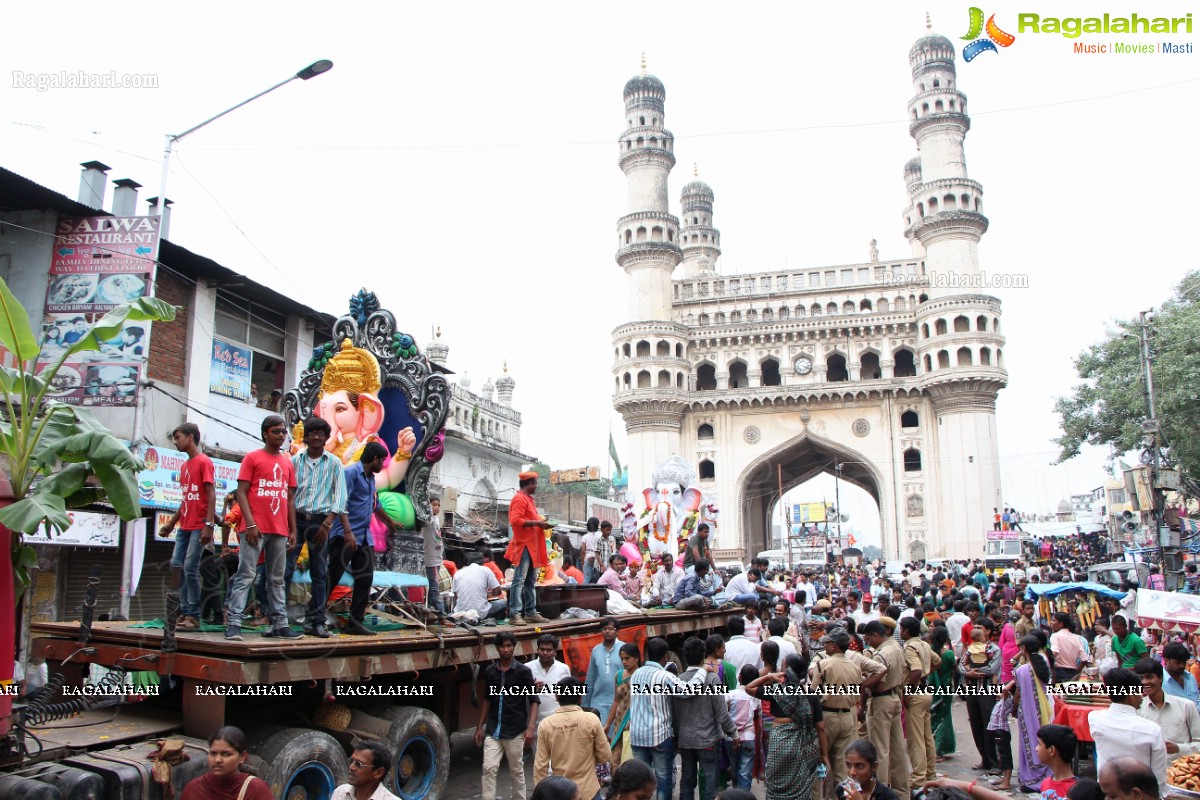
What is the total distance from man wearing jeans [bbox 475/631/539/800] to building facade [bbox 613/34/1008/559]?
3910cm

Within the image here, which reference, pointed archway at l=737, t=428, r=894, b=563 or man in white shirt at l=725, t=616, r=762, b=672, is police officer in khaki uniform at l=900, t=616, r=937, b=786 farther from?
pointed archway at l=737, t=428, r=894, b=563

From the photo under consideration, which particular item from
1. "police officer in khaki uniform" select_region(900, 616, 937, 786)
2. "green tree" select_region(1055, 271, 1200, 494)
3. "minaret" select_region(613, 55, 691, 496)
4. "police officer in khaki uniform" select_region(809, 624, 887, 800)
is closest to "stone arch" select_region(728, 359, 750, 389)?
"minaret" select_region(613, 55, 691, 496)

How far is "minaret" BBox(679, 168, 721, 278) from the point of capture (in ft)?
208

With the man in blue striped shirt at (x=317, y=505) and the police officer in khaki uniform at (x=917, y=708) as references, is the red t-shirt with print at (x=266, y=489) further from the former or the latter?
the police officer in khaki uniform at (x=917, y=708)

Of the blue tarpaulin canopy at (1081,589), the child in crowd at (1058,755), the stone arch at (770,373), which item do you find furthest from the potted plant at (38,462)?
the stone arch at (770,373)

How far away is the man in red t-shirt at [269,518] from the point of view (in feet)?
22.2

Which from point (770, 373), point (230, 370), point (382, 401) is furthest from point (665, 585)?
point (770, 373)

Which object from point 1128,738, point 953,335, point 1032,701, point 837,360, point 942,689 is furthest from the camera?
point 837,360

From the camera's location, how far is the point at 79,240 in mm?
16031

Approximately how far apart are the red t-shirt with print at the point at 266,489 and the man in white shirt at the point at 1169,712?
6527mm

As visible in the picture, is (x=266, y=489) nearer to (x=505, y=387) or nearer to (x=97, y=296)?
(x=97, y=296)

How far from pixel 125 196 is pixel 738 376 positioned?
122 ft

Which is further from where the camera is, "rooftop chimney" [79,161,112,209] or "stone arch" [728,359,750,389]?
"stone arch" [728,359,750,389]

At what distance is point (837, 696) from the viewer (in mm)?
7285
